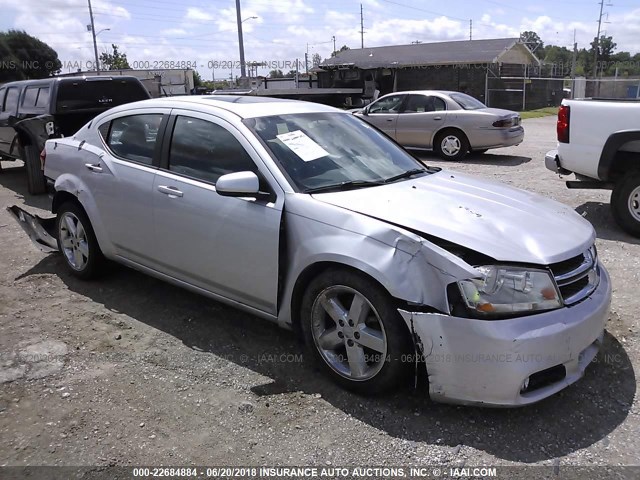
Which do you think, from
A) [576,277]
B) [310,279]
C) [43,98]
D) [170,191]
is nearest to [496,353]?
[576,277]

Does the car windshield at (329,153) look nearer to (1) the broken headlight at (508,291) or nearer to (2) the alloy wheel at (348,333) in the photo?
(2) the alloy wheel at (348,333)

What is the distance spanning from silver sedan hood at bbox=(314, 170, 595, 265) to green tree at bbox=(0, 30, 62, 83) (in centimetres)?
5734

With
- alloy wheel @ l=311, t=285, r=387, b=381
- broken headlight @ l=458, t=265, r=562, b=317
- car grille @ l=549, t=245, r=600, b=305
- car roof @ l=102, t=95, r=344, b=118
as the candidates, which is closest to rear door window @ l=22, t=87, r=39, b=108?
car roof @ l=102, t=95, r=344, b=118

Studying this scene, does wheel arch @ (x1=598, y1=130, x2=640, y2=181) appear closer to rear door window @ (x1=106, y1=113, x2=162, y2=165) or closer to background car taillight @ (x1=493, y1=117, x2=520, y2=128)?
rear door window @ (x1=106, y1=113, x2=162, y2=165)

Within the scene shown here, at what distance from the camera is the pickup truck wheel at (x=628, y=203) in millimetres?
6336

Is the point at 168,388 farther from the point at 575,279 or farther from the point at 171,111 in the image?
the point at 575,279

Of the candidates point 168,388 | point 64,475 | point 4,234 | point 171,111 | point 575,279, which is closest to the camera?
point 64,475

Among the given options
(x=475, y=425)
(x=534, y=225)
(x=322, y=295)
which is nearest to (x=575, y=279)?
(x=534, y=225)

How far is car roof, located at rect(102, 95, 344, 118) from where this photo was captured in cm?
404

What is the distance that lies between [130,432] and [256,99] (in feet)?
9.10

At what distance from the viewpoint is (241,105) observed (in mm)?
4184

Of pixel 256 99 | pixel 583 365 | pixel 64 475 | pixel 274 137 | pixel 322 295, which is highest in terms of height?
pixel 256 99

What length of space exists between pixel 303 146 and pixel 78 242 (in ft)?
8.47

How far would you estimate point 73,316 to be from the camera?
178 inches
